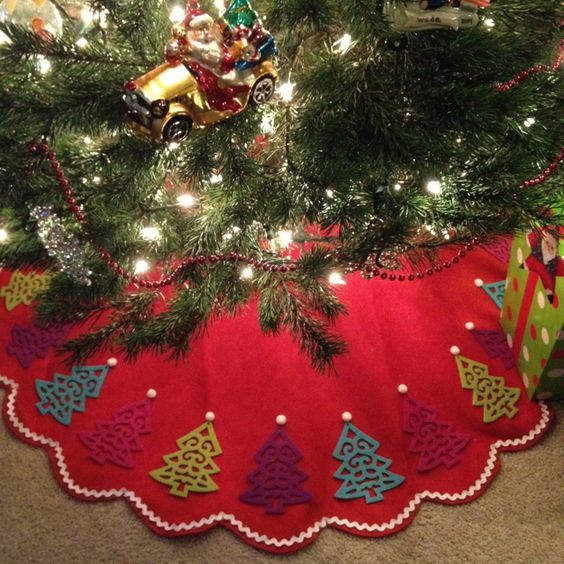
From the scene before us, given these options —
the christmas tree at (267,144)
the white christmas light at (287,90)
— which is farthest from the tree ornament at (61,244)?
the white christmas light at (287,90)

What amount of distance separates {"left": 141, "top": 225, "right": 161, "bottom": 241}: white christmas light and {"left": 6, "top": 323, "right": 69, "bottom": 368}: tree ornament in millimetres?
359

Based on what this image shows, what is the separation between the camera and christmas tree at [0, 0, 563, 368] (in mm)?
671

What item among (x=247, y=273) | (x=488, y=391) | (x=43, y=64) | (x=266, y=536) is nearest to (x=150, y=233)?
(x=247, y=273)

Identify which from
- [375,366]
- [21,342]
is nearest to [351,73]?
[375,366]

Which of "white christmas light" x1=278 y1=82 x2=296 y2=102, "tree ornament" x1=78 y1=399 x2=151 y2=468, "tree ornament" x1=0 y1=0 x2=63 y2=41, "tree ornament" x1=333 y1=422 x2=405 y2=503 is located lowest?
"tree ornament" x1=333 y1=422 x2=405 y2=503

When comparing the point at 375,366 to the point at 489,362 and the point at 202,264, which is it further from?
the point at 202,264

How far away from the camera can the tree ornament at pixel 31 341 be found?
1232mm

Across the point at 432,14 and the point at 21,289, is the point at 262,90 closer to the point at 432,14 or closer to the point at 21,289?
the point at 432,14

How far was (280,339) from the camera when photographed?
50.6 inches

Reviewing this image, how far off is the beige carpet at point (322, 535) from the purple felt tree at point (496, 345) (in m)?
0.24

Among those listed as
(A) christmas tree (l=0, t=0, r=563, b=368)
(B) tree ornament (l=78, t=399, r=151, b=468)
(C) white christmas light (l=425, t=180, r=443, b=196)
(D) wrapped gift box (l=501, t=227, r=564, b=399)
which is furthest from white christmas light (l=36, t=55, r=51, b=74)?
(D) wrapped gift box (l=501, t=227, r=564, b=399)

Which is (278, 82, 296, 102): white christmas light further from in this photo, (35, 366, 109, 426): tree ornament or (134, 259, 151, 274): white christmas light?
(35, 366, 109, 426): tree ornament

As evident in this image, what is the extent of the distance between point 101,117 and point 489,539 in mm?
906

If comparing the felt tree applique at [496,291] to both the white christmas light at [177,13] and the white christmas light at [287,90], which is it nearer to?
the white christmas light at [287,90]
